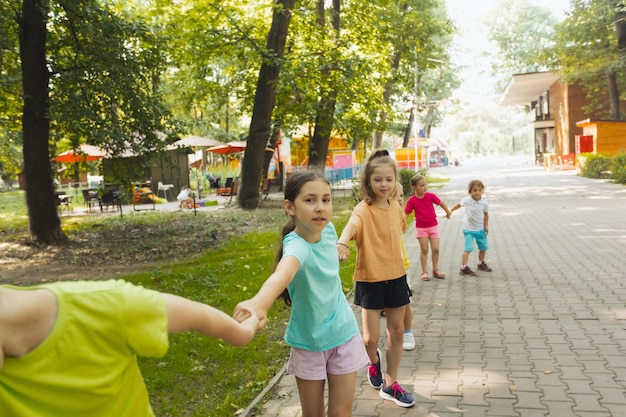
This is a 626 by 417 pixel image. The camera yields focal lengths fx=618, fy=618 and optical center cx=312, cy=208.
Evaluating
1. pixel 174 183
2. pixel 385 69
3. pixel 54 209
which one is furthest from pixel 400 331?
pixel 174 183

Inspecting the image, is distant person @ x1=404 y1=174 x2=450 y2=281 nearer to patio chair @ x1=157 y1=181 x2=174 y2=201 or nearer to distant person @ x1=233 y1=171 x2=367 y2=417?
distant person @ x1=233 y1=171 x2=367 y2=417

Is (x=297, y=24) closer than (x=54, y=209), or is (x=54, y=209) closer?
(x=54, y=209)

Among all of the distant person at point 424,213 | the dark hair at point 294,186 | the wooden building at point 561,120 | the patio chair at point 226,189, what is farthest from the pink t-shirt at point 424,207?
the wooden building at point 561,120

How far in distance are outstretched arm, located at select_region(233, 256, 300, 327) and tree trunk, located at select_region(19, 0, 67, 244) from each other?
11058 mm

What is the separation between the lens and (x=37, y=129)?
43.3 feet

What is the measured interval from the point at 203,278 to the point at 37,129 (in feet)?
21.6

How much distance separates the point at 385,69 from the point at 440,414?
16.3 m

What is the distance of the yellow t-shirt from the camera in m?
1.43

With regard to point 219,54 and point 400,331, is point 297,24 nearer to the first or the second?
point 219,54

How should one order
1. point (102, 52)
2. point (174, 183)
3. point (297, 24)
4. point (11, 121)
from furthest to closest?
point (174, 183) → point (297, 24) → point (11, 121) → point (102, 52)

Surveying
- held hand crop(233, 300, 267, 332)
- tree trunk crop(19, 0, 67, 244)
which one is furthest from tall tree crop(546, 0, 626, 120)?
held hand crop(233, 300, 267, 332)

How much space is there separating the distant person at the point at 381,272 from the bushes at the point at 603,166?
23.6 m

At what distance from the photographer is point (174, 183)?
30953 millimetres

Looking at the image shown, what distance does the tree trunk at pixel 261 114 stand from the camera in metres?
17.9
